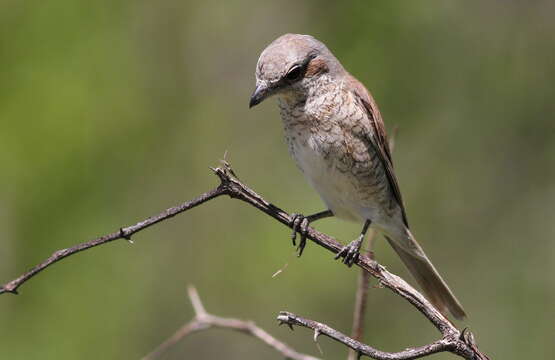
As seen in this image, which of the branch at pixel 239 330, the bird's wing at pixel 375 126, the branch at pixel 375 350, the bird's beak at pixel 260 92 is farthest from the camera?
the bird's wing at pixel 375 126

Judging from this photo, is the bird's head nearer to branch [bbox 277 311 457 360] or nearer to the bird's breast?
the bird's breast

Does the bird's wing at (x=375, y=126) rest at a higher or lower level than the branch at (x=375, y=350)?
higher

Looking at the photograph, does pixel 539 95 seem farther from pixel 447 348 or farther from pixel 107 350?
pixel 447 348

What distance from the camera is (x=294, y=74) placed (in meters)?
3.38

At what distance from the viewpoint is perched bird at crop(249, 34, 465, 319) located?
11.0 ft

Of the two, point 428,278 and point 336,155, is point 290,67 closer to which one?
point 336,155

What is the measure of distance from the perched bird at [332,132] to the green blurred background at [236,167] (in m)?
0.90

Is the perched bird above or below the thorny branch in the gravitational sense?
above

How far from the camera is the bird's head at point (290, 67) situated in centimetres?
325

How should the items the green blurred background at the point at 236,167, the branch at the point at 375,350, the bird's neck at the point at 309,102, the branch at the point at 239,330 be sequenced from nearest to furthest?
1. the branch at the point at 375,350
2. the branch at the point at 239,330
3. the bird's neck at the point at 309,102
4. the green blurred background at the point at 236,167

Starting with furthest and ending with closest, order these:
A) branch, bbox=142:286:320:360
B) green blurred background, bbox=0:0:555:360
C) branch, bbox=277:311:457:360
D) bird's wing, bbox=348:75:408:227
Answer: green blurred background, bbox=0:0:555:360
bird's wing, bbox=348:75:408:227
branch, bbox=142:286:320:360
branch, bbox=277:311:457:360

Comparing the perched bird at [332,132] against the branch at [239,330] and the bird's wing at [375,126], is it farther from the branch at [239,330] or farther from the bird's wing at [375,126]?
the branch at [239,330]

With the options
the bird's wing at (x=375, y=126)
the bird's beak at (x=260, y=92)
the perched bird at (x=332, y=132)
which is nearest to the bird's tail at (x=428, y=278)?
the perched bird at (x=332, y=132)

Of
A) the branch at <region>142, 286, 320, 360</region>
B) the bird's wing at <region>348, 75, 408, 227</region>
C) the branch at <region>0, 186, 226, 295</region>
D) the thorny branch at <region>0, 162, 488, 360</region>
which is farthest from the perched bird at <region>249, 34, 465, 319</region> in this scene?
the branch at <region>0, 186, 226, 295</region>
